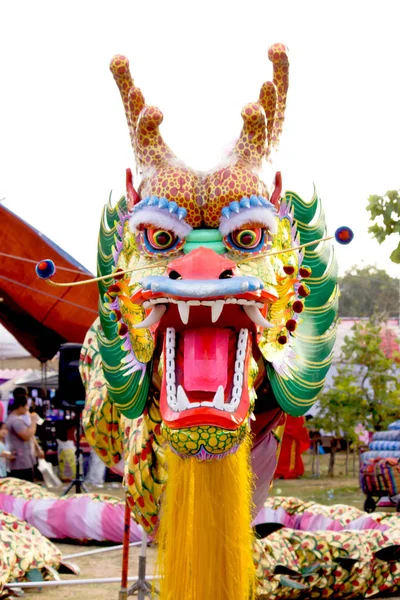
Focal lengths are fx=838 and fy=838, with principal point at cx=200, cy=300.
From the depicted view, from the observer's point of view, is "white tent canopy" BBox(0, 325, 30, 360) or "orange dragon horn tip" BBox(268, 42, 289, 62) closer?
"orange dragon horn tip" BBox(268, 42, 289, 62)

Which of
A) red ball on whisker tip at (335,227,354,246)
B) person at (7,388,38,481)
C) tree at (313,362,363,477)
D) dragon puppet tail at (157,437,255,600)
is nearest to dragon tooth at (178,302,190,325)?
dragon puppet tail at (157,437,255,600)

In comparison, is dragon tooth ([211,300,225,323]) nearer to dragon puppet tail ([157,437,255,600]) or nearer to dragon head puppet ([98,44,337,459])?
dragon head puppet ([98,44,337,459])

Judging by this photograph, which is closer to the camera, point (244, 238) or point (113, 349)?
point (244, 238)

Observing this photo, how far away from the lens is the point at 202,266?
2859 millimetres

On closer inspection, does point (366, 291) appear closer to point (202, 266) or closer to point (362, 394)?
point (362, 394)

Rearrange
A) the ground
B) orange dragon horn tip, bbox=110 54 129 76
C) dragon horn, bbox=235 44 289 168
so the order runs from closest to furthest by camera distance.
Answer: dragon horn, bbox=235 44 289 168 → orange dragon horn tip, bbox=110 54 129 76 → the ground

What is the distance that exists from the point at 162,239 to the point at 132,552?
4.71 meters

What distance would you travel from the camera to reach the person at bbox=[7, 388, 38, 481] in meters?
9.12

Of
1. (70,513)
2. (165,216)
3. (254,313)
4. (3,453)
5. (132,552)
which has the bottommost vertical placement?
(132,552)

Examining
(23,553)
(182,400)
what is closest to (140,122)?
(182,400)

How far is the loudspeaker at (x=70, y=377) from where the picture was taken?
8539 mm

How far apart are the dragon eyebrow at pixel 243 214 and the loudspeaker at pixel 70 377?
5.64 metres

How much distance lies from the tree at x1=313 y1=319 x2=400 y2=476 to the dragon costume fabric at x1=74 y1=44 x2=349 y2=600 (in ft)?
32.7

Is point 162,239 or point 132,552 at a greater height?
point 162,239
